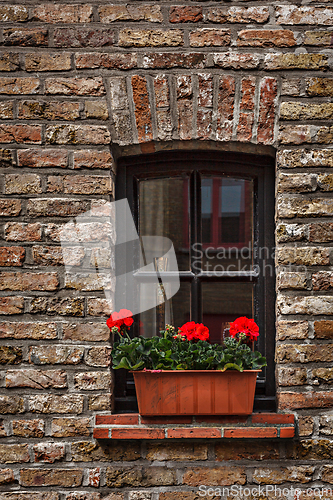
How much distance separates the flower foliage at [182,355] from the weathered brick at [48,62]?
4.64 feet

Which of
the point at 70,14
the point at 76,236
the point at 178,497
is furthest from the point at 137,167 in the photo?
the point at 178,497

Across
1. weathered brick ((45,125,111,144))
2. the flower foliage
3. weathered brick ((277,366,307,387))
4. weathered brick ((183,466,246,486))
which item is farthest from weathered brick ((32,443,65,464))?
weathered brick ((45,125,111,144))

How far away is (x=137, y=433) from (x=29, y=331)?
0.72m

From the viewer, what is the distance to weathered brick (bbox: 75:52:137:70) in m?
1.88

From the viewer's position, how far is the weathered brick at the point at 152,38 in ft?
6.18

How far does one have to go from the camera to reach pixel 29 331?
1.84 metres

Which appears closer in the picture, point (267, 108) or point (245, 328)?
point (245, 328)

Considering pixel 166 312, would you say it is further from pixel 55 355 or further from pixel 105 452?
pixel 105 452

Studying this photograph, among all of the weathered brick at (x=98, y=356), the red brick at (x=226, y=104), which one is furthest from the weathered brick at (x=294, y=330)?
the red brick at (x=226, y=104)

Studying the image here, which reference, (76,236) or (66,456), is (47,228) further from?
(66,456)

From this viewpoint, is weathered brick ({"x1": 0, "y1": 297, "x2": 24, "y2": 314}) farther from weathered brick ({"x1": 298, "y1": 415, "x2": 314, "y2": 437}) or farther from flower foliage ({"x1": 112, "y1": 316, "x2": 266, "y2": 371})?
weathered brick ({"x1": 298, "y1": 415, "x2": 314, "y2": 437})

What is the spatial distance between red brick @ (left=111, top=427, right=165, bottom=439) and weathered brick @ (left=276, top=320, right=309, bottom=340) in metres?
0.74

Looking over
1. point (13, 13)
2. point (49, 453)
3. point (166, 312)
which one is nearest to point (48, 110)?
point (13, 13)

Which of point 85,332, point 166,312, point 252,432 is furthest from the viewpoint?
point 166,312
